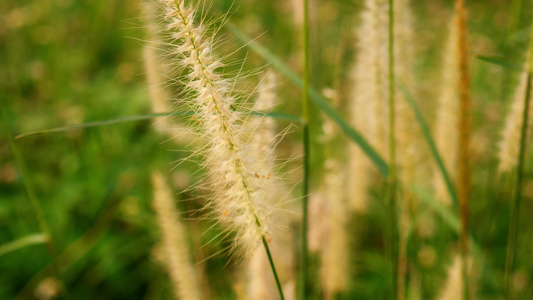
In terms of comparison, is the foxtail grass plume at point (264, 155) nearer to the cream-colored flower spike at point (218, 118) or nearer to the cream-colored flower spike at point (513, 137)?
the cream-colored flower spike at point (218, 118)

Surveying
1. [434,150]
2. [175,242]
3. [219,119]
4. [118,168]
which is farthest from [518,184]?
Answer: [118,168]

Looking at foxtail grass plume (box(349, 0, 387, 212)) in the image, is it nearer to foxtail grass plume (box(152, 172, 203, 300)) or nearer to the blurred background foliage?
the blurred background foliage

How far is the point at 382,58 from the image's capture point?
1276 mm

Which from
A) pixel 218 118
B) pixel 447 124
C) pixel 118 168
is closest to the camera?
pixel 218 118

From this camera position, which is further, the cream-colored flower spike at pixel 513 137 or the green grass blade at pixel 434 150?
the cream-colored flower spike at pixel 513 137

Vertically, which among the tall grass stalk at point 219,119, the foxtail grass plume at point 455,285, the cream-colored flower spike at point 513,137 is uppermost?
the tall grass stalk at point 219,119

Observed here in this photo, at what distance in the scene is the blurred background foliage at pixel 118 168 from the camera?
74.2 inches

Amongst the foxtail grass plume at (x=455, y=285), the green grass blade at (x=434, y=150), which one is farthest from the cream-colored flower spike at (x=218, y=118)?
the foxtail grass plume at (x=455, y=285)

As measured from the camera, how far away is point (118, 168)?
8.63ft

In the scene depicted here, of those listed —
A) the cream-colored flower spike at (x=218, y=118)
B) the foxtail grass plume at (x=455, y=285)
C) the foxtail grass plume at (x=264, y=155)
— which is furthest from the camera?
the foxtail grass plume at (x=455, y=285)

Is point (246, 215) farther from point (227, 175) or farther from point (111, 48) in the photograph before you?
point (111, 48)

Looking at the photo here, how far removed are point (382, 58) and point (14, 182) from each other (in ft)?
7.66

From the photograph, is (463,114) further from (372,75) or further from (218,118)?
(218,118)

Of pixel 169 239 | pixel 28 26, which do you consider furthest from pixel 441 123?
pixel 28 26
